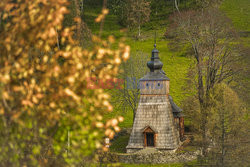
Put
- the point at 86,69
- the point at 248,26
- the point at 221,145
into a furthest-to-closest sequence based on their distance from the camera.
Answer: the point at 248,26, the point at 221,145, the point at 86,69

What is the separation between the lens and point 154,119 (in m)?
44.6

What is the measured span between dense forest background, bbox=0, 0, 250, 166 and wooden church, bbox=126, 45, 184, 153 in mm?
2223

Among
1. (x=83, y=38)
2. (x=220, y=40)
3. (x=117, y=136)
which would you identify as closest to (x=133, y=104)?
(x=117, y=136)

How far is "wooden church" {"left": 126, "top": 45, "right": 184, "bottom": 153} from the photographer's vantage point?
43719 mm

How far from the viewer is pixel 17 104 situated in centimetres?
904

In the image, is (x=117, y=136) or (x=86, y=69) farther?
(x=117, y=136)

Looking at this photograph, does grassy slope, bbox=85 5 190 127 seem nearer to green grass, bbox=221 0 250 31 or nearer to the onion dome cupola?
the onion dome cupola

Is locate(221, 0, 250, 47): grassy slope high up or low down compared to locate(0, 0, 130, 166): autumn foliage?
up

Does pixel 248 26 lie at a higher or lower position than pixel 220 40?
higher

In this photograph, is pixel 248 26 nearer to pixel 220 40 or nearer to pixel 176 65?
pixel 176 65

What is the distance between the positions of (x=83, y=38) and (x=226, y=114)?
24.9 meters

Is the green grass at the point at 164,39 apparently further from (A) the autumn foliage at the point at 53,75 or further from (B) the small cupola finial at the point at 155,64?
(A) the autumn foliage at the point at 53,75

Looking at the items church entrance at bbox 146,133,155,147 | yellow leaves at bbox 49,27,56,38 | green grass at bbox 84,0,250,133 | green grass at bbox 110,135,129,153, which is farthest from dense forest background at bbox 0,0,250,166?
church entrance at bbox 146,133,155,147

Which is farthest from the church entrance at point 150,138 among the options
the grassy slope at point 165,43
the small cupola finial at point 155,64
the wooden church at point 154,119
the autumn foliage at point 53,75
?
the autumn foliage at point 53,75
